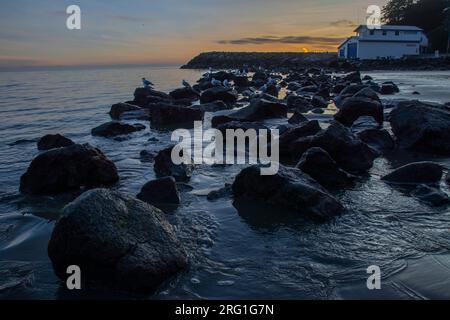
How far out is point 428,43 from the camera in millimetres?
78250

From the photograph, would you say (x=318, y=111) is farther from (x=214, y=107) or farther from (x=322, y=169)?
(x=322, y=169)

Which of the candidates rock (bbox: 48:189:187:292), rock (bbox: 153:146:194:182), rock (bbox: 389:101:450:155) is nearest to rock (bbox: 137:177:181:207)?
rock (bbox: 153:146:194:182)

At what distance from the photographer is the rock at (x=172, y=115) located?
16.2 metres

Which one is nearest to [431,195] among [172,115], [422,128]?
[422,128]

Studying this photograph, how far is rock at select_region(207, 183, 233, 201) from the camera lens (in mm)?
7078

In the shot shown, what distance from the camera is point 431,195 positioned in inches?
256

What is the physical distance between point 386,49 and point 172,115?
67713 mm

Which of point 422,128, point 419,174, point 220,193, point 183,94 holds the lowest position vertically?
point 220,193

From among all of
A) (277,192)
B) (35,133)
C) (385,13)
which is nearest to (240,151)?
(277,192)

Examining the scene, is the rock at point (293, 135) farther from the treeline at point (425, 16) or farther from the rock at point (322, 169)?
the treeline at point (425, 16)

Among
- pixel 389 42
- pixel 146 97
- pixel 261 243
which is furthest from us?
pixel 389 42

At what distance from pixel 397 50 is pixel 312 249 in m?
77.9

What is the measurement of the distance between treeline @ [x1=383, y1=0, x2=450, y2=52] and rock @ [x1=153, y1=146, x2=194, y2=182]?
7998 cm
